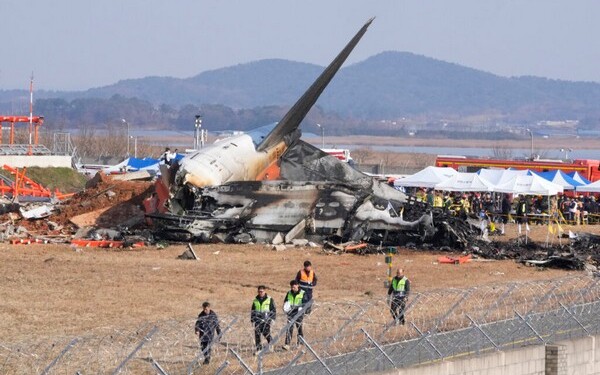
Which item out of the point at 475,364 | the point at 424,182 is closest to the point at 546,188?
the point at 424,182

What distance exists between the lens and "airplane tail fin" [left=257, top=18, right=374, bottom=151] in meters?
53.2

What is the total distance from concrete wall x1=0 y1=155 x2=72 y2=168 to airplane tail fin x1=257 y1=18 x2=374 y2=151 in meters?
36.4

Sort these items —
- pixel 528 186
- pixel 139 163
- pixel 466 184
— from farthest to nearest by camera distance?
pixel 139 163 < pixel 466 184 < pixel 528 186

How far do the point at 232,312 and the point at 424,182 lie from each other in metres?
37.8

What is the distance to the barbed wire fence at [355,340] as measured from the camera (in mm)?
19922

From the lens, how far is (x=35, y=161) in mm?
88500

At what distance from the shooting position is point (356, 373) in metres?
19.7

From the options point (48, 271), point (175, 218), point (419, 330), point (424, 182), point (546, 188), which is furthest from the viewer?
point (424, 182)

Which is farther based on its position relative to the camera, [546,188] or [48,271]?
[546,188]

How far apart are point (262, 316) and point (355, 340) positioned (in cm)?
264

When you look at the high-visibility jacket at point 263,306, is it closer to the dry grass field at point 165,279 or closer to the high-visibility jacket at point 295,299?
the high-visibility jacket at point 295,299

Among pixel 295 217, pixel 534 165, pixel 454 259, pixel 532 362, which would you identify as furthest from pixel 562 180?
pixel 532 362

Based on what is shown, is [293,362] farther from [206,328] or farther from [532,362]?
[532,362]

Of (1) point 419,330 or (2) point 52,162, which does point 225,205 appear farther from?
(2) point 52,162
